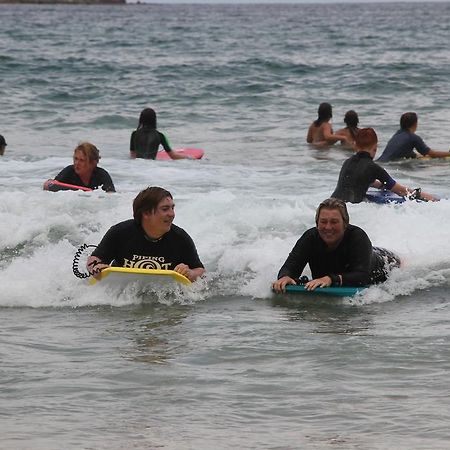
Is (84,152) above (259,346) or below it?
above

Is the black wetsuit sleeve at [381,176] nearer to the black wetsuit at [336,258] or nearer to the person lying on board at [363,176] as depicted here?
the person lying on board at [363,176]

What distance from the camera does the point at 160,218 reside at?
8.16m

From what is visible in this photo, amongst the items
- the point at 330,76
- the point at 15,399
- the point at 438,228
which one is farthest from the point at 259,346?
the point at 330,76

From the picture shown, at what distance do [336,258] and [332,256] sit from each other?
0.04 meters

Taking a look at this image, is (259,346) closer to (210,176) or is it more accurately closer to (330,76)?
(210,176)

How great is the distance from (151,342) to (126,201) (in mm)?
4253

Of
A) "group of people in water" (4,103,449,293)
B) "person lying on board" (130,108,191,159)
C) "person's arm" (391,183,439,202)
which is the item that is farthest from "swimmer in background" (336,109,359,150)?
"group of people in water" (4,103,449,293)

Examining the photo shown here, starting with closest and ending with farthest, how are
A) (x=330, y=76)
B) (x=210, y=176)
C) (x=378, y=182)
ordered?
1. (x=378, y=182)
2. (x=210, y=176)
3. (x=330, y=76)

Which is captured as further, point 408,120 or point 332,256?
point 408,120

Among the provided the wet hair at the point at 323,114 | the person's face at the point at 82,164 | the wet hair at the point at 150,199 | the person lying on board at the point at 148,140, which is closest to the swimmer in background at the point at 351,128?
the wet hair at the point at 323,114

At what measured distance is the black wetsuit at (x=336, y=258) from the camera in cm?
834

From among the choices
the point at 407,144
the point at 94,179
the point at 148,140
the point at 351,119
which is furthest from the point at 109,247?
the point at 351,119

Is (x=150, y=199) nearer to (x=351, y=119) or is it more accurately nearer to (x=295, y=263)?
(x=295, y=263)

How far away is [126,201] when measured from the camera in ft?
37.6
